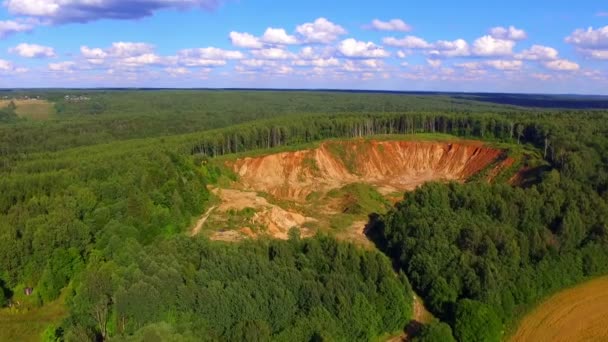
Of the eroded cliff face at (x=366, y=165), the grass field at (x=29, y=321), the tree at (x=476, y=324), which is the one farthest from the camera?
the eroded cliff face at (x=366, y=165)

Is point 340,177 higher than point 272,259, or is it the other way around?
point 272,259

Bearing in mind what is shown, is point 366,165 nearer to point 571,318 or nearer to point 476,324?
point 571,318

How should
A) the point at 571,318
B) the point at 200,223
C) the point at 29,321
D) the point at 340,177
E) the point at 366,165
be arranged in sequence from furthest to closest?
the point at 366,165
the point at 340,177
the point at 200,223
the point at 571,318
the point at 29,321

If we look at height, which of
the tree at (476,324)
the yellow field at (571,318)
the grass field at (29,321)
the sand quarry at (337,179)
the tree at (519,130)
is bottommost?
the grass field at (29,321)

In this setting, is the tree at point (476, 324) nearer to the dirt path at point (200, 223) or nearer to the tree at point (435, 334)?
the tree at point (435, 334)

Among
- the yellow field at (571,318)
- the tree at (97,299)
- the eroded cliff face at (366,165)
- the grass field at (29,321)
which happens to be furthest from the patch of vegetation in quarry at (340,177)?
the tree at (97,299)

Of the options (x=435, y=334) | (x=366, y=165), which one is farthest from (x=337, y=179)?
(x=435, y=334)

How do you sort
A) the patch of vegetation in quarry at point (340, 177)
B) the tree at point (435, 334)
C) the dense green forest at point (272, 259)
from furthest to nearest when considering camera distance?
the patch of vegetation in quarry at point (340, 177), the tree at point (435, 334), the dense green forest at point (272, 259)

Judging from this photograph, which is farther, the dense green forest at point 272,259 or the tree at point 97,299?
the dense green forest at point 272,259
